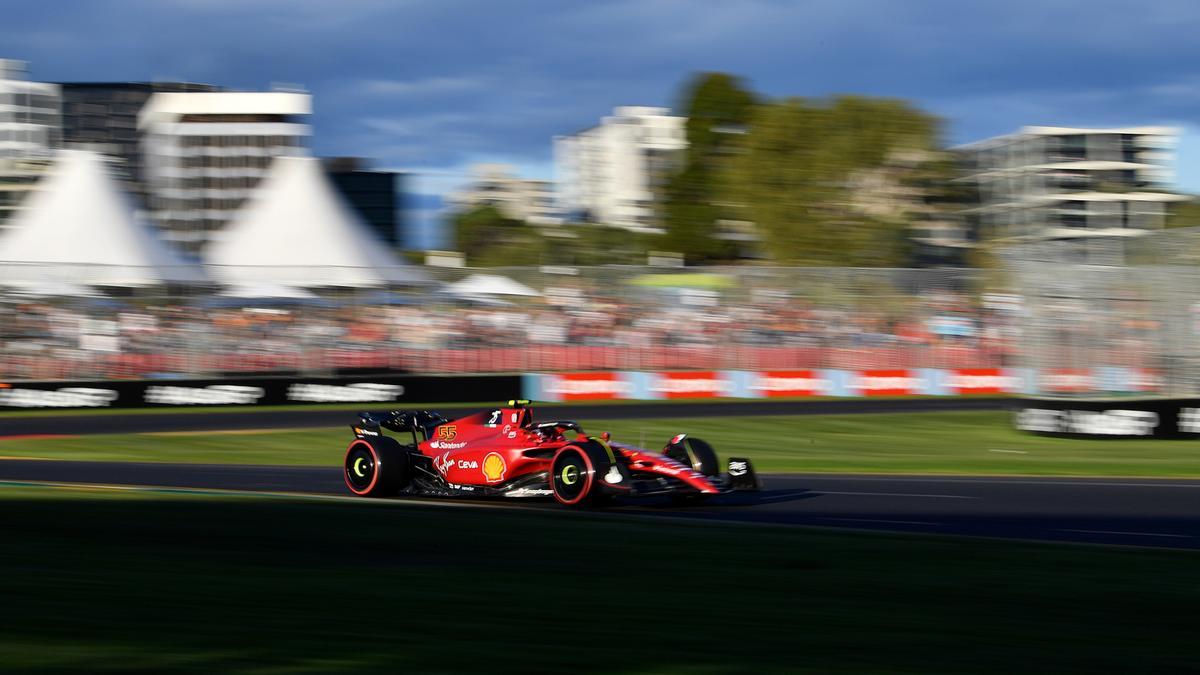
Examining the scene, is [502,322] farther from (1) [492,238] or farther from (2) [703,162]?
(1) [492,238]

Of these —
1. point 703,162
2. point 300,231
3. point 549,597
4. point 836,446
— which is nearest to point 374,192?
point 703,162

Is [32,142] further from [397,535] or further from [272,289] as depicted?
[397,535]

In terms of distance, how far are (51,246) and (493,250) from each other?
2799 inches

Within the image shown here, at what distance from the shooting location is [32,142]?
15250cm

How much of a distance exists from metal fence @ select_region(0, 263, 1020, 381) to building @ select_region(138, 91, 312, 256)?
8304 cm

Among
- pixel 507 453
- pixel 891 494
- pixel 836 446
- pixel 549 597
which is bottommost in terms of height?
pixel 836 446

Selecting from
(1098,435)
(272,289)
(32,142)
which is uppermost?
(32,142)

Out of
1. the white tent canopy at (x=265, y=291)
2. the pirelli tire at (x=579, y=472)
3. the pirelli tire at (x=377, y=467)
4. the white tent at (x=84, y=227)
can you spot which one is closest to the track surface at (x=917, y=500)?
the pirelli tire at (x=579, y=472)

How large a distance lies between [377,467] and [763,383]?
2103cm

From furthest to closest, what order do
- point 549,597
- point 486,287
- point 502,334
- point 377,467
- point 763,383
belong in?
point 763,383
point 486,287
point 502,334
point 377,467
point 549,597

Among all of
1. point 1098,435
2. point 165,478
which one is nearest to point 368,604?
point 165,478

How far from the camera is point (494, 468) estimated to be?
13008 millimetres

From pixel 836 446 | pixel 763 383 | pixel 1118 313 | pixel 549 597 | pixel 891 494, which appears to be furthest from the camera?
pixel 763 383

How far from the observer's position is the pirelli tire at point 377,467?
44.1 feet
